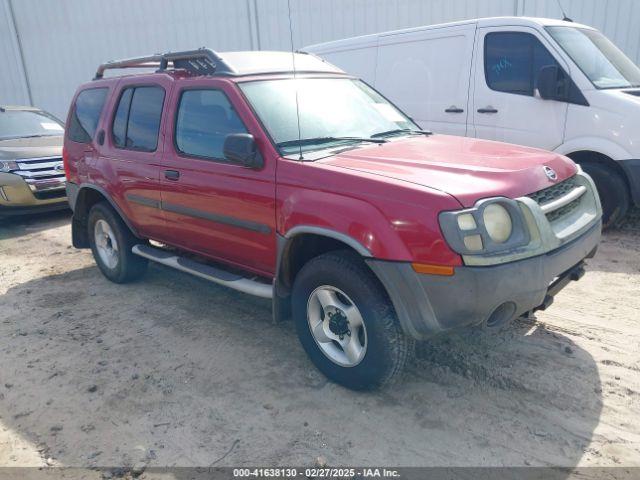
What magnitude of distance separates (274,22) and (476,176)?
9.80 m

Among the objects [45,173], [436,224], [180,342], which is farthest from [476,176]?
[45,173]

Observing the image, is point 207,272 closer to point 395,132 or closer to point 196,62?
point 196,62

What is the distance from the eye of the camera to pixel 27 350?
3936 mm

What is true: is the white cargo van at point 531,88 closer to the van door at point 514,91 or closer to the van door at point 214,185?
the van door at point 514,91

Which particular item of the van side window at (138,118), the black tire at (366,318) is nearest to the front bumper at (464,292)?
the black tire at (366,318)

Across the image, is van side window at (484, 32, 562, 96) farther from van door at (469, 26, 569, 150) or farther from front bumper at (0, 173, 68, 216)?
front bumper at (0, 173, 68, 216)

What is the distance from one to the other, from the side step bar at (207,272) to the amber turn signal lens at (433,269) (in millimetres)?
1133

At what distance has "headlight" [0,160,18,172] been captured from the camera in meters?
7.42

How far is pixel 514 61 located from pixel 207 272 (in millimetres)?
4239

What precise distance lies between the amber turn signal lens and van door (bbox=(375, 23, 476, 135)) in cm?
415

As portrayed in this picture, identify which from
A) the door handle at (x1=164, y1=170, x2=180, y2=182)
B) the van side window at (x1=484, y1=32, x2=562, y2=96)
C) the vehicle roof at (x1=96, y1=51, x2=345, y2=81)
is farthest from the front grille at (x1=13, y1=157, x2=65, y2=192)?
the van side window at (x1=484, y1=32, x2=562, y2=96)

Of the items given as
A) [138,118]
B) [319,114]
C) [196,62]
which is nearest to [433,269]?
[319,114]

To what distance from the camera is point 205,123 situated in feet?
12.6

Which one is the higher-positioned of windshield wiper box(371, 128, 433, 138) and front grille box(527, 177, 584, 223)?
windshield wiper box(371, 128, 433, 138)
